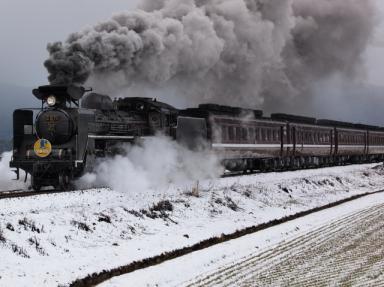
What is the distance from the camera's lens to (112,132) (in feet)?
63.5

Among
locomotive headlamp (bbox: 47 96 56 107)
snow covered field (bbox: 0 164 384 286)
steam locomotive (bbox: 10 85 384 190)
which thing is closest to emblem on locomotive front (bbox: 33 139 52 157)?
steam locomotive (bbox: 10 85 384 190)

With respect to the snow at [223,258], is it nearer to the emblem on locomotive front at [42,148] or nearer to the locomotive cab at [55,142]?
the locomotive cab at [55,142]

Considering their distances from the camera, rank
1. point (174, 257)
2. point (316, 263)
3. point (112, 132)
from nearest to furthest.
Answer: point (316, 263) → point (174, 257) → point (112, 132)

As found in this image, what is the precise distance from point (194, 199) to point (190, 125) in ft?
22.7

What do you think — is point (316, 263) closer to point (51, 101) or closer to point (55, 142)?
point (55, 142)

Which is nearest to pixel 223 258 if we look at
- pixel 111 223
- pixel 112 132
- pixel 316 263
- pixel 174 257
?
pixel 174 257

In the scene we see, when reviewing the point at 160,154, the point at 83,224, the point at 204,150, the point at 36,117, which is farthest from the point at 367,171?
the point at 83,224

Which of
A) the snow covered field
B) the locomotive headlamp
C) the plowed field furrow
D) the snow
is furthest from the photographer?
the locomotive headlamp

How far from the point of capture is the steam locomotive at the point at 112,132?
696 inches

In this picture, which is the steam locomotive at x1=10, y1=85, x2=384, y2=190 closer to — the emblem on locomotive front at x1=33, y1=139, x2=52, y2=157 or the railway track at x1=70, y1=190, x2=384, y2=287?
the emblem on locomotive front at x1=33, y1=139, x2=52, y2=157

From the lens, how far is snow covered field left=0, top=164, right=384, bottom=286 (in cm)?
1013

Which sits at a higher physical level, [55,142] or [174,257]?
[55,142]

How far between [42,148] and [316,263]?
33.4 ft

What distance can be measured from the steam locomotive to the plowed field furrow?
770 centimetres
